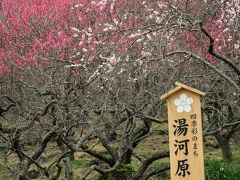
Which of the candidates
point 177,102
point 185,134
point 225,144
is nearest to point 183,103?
point 177,102

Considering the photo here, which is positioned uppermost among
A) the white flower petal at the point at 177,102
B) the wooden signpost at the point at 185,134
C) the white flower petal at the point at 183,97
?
the white flower petal at the point at 183,97

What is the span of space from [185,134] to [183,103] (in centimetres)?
37

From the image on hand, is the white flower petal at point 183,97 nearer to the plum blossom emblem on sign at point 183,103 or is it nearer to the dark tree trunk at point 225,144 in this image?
the plum blossom emblem on sign at point 183,103

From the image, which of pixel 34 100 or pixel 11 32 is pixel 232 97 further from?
pixel 11 32

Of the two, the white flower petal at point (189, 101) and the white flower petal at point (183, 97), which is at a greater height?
the white flower petal at point (183, 97)

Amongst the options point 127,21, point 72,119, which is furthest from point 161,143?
point 72,119

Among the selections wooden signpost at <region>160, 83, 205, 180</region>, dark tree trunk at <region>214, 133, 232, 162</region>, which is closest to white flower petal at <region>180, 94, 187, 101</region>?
wooden signpost at <region>160, 83, 205, 180</region>

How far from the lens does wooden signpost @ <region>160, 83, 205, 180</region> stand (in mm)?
5410

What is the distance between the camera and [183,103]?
18.1 feet

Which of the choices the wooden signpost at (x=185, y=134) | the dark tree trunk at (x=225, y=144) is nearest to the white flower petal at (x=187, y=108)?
the wooden signpost at (x=185, y=134)

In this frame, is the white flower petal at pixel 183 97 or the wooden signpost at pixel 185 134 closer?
the wooden signpost at pixel 185 134

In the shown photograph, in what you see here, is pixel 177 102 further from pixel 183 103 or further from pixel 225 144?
pixel 225 144

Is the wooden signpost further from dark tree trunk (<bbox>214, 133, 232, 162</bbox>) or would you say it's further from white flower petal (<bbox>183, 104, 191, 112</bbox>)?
dark tree trunk (<bbox>214, 133, 232, 162</bbox>)

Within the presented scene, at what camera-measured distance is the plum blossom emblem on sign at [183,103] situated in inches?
216
